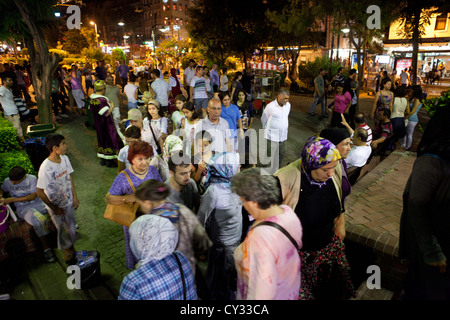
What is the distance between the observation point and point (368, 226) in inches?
138

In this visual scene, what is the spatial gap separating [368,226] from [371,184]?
4.93 feet

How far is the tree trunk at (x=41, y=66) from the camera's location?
7.37 m

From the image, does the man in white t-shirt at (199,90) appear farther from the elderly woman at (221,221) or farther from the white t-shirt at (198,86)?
the elderly woman at (221,221)

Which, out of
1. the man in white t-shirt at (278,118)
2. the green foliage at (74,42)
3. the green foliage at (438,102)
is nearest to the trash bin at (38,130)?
the man in white t-shirt at (278,118)

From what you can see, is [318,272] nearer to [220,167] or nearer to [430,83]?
[220,167]

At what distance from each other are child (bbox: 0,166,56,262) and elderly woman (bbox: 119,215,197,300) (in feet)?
8.83

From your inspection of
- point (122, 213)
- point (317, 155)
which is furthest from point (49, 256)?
point (317, 155)

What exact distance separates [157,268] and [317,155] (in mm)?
1709

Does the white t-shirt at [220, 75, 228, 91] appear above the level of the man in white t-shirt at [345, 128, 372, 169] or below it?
above

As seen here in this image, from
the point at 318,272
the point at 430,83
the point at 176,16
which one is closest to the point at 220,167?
the point at 318,272

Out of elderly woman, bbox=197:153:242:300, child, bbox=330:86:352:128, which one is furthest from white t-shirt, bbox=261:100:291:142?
elderly woman, bbox=197:153:242:300

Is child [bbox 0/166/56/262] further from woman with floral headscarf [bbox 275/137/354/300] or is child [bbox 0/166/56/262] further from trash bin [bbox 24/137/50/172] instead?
woman with floral headscarf [bbox 275/137/354/300]

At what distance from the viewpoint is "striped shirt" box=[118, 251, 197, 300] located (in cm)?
194

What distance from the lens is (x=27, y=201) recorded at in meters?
4.08
